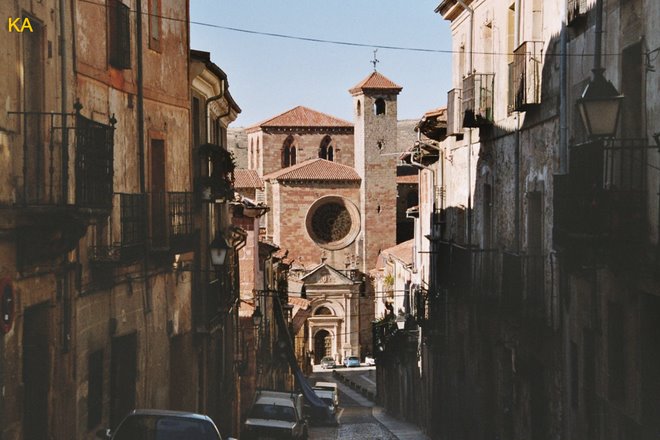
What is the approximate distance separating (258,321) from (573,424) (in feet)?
53.0

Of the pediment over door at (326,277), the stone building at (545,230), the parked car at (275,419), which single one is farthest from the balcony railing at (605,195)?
the pediment over door at (326,277)

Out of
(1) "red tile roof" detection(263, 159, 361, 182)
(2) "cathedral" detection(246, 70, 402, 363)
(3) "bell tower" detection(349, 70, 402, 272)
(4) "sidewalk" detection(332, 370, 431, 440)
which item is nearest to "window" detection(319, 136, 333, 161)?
(2) "cathedral" detection(246, 70, 402, 363)

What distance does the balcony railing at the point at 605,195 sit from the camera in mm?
10266

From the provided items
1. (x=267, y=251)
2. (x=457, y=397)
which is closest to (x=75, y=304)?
(x=457, y=397)

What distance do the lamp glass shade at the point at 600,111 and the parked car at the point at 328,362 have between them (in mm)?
62254

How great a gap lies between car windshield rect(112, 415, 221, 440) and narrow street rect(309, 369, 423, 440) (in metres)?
17.9

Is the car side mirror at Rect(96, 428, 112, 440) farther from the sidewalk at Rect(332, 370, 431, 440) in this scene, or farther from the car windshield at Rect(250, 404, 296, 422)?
the sidewalk at Rect(332, 370, 431, 440)

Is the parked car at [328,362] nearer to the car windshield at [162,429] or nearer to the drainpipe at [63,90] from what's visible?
the car windshield at [162,429]

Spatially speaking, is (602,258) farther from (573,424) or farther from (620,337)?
(573,424)

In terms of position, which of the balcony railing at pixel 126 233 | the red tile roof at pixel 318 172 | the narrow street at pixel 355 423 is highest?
the red tile roof at pixel 318 172

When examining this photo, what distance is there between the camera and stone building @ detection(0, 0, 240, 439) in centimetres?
1021

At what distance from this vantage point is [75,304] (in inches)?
476

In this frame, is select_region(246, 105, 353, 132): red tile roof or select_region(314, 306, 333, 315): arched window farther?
select_region(246, 105, 353, 132): red tile roof

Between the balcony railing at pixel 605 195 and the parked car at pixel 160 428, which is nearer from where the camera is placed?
the balcony railing at pixel 605 195
